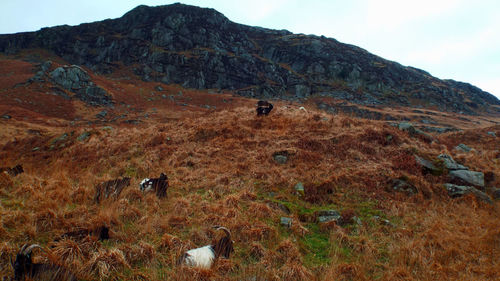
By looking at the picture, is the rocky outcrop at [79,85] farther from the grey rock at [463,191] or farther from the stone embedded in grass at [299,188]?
the grey rock at [463,191]

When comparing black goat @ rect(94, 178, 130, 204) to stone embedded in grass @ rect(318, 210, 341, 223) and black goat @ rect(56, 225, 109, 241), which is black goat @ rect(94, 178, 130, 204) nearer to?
black goat @ rect(56, 225, 109, 241)

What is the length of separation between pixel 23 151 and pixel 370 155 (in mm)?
18655

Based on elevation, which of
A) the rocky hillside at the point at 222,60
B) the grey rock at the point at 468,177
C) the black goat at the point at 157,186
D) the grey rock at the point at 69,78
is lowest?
the black goat at the point at 157,186

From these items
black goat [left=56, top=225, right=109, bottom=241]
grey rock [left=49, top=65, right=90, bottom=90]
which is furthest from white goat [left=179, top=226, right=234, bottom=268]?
grey rock [left=49, top=65, right=90, bottom=90]

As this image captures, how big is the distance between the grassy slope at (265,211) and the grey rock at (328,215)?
209mm

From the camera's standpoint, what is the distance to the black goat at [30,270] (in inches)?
114

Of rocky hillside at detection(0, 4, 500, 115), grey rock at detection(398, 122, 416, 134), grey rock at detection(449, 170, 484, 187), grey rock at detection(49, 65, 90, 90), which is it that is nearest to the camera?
grey rock at detection(449, 170, 484, 187)

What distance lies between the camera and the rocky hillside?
5794 centimetres

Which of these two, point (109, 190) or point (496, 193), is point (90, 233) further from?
point (496, 193)

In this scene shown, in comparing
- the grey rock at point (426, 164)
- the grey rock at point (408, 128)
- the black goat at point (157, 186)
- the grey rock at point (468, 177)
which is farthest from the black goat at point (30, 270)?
the grey rock at point (408, 128)

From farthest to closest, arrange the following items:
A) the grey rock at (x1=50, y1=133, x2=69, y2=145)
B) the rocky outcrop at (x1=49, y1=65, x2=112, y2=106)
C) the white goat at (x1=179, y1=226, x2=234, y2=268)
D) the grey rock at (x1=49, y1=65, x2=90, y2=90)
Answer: the grey rock at (x1=49, y1=65, x2=90, y2=90), the rocky outcrop at (x1=49, y1=65, x2=112, y2=106), the grey rock at (x1=50, y1=133, x2=69, y2=145), the white goat at (x1=179, y1=226, x2=234, y2=268)

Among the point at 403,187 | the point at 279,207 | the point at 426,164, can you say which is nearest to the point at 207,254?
the point at 279,207

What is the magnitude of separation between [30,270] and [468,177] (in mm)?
11454

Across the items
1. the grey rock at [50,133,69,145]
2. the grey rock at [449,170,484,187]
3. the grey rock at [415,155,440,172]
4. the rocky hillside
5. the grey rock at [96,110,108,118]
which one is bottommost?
the grey rock at [50,133,69,145]
